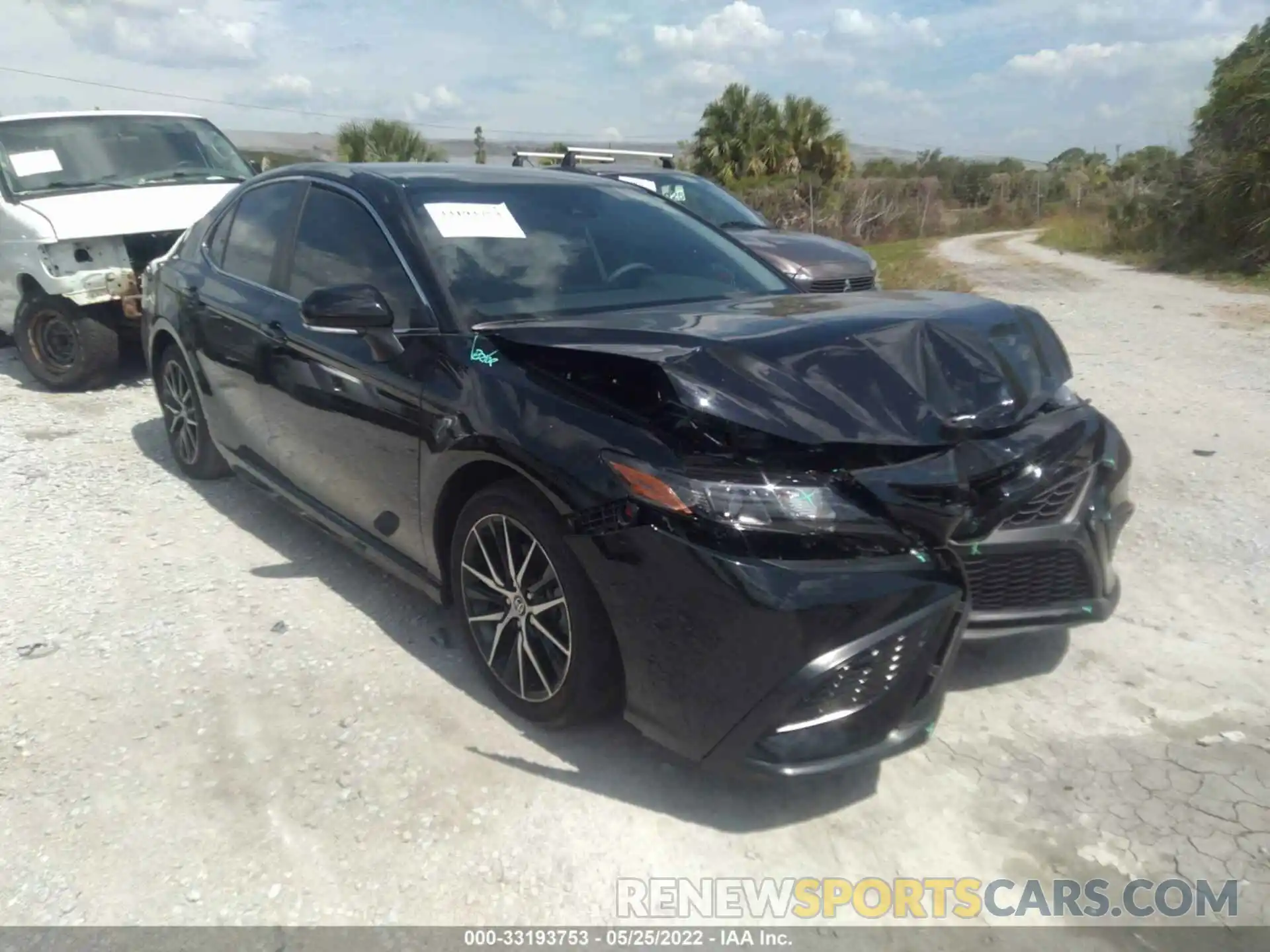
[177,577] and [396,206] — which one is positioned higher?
[396,206]

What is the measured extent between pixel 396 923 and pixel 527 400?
4.69 ft

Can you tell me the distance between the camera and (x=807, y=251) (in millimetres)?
9117

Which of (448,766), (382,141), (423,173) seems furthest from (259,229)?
(382,141)

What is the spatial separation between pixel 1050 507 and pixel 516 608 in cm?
163

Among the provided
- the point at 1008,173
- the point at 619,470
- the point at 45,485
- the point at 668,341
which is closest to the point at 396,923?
the point at 619,470

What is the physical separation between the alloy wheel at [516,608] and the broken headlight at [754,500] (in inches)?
19.3

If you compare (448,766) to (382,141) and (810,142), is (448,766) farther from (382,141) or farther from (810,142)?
(810,142)

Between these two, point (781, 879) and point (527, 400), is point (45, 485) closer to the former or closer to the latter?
point (527, 400)

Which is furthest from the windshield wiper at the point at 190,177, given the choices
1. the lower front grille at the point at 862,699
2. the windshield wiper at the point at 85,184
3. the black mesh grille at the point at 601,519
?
the lower front grille at the point at 862,699

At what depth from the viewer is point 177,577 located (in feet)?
14.4

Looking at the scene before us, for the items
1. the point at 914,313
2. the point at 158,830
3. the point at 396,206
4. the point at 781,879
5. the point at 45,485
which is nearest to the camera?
the point at 781,879

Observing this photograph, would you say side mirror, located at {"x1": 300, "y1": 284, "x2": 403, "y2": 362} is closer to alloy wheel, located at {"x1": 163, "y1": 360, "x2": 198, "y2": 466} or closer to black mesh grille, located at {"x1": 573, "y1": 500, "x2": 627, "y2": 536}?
black mesh grille, located at {"x1": 573, "y1": 500, "x2": 627, "y2": 536}

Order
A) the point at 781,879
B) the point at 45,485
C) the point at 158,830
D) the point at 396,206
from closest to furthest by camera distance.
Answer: the point at 781,879
the point at 158,830
the point at 396,206
the point at 45,485

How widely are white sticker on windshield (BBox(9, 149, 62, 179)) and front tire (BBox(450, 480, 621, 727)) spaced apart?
6367 millimetres
